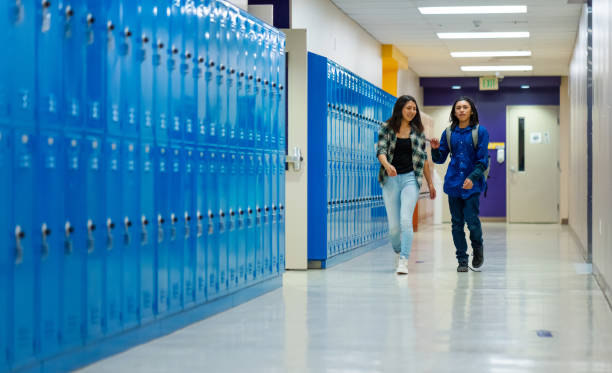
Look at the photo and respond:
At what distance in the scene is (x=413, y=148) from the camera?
7480 mm

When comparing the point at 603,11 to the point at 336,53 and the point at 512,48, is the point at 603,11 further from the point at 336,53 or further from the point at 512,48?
the point at 512,48

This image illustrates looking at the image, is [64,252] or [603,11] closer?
[64,252]

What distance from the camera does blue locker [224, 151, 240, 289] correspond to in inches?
219

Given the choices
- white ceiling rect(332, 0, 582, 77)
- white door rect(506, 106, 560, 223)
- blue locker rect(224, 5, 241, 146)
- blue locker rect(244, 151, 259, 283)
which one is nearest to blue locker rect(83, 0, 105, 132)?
blue locker rect(224, 5, 241, 146)

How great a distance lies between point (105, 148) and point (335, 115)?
476 centimetres

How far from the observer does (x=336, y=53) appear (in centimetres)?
1042

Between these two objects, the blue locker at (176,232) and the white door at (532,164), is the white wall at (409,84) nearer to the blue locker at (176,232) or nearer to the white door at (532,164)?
the white door at (532,164)

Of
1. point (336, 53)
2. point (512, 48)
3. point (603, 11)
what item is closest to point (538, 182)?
point (512, 48)

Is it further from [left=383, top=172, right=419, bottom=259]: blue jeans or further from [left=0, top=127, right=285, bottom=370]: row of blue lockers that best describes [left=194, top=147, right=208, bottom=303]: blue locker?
[left=383, top=172, right=419, bottom=259]: blue jeans

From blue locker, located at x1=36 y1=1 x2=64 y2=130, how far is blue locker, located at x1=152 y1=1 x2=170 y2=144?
3.11ft

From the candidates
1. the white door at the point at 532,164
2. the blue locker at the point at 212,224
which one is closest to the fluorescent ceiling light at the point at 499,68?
the white door at the point at 532,164

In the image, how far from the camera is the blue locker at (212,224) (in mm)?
5223

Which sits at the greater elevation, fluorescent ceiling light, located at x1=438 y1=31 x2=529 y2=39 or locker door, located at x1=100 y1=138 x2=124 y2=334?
fluorescent ceiling light, located at x1=438 y1=31 x2=529 y2=39

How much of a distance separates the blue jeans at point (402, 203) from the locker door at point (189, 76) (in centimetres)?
281
